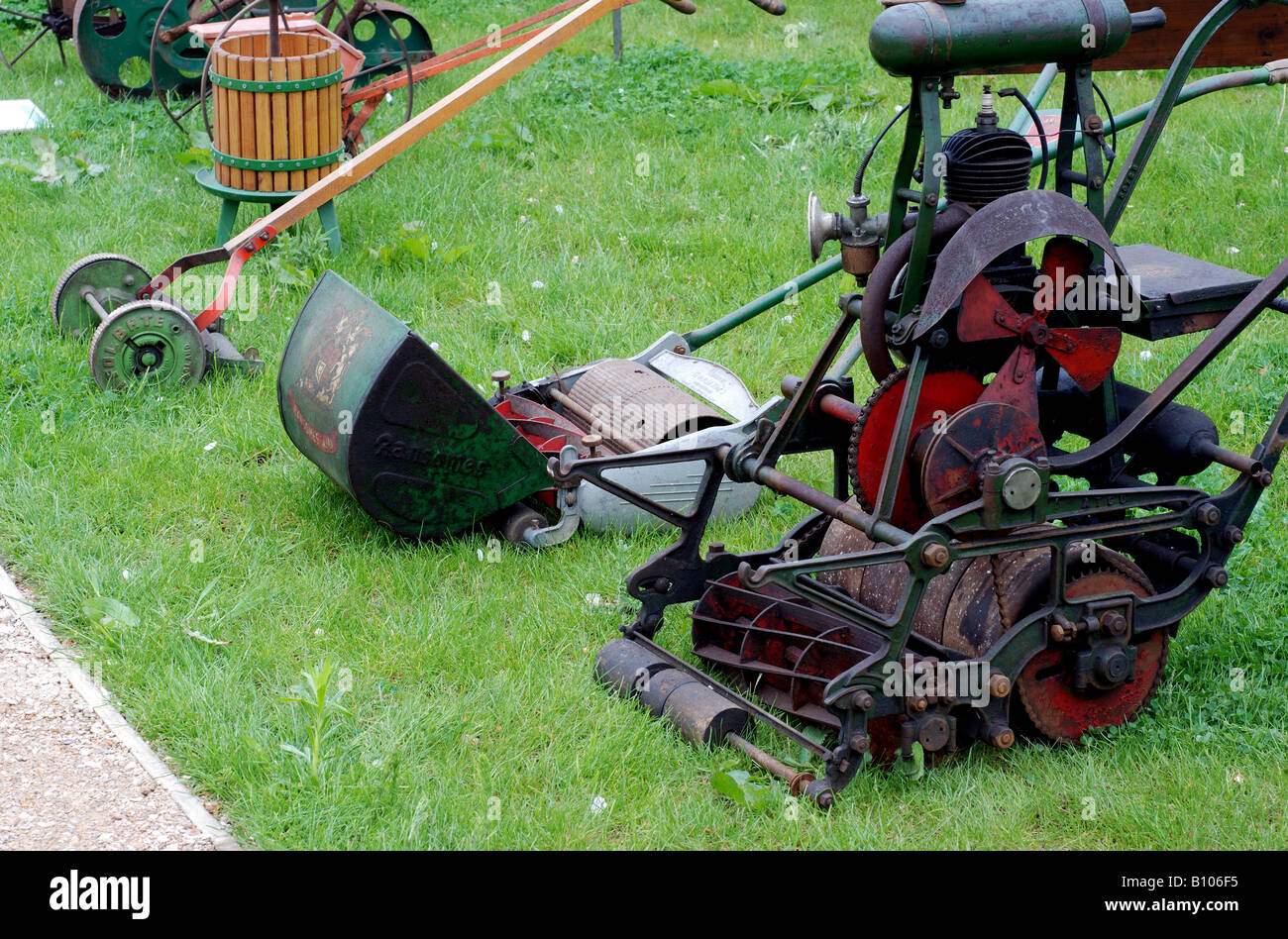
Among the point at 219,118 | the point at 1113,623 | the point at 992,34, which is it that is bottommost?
the point at 1113,623

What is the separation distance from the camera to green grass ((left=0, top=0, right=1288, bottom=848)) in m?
4.09

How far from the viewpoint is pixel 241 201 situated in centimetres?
755

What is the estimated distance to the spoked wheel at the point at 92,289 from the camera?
6719 millimetres

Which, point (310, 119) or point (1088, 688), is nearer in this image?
point (1088, 688)

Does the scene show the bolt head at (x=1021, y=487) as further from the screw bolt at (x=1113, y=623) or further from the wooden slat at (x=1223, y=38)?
the wooden slat at (x=1223, y=38)

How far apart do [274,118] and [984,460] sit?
15.0 ft

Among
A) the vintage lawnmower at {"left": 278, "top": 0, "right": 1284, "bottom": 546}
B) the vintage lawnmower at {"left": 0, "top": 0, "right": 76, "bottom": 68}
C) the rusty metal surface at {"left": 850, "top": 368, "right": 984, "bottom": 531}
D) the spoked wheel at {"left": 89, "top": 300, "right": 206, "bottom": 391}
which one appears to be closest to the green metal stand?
the spoked wheel at {"left": 89, "top": 300, "right": 206, "bottom": 391}

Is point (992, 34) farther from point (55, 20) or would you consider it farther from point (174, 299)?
point (55, 20)

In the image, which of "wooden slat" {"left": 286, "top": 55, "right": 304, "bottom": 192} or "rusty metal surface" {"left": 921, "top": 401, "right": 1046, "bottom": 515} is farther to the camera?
"wooden slat" {"left": 286, "top": 55, "right": 304, "bottom": 192}

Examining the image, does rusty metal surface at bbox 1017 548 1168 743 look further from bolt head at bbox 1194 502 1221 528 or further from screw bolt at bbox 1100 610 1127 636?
bolt head at bbox 1194 502 1221 528

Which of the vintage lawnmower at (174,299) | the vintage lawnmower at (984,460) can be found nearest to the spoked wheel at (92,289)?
the vintage lawnmower at (174,299)

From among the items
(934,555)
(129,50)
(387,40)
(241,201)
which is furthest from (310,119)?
(934,555)

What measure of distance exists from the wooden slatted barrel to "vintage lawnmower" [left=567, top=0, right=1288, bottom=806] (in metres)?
3.46
